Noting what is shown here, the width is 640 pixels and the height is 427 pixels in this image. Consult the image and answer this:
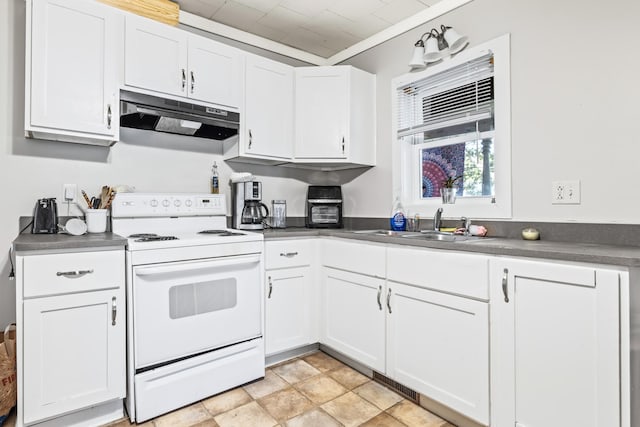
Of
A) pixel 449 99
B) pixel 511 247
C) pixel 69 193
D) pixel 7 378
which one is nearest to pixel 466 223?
pixel 511 247

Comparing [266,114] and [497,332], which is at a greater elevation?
[266,114]

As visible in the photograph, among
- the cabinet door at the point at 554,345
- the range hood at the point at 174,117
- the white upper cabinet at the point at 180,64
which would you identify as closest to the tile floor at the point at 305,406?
the cabinet door at the point at 554,345

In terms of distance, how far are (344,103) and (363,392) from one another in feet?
6.70

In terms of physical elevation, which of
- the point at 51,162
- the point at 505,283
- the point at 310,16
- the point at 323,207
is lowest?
the point at 505,283

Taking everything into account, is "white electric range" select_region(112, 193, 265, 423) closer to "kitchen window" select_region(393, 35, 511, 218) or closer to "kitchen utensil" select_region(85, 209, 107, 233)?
"kitchen utensil" select_region(85, 209, 107, 233)

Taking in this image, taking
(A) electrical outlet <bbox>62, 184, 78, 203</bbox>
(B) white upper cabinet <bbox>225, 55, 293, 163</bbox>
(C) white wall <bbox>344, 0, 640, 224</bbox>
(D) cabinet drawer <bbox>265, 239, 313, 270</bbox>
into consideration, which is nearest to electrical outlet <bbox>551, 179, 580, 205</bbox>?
(C) white wall <bbox>344, 0, 640, 224</bbox>

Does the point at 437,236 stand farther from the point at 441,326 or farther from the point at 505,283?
the point at 505,283

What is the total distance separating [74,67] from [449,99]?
230cm

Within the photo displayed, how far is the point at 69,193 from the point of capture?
2.12 meters

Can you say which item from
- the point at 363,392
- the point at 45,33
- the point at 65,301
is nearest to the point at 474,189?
the point at 363,392

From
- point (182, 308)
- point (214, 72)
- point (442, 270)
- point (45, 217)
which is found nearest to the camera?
point (442, 270)

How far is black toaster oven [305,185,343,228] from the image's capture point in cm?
300

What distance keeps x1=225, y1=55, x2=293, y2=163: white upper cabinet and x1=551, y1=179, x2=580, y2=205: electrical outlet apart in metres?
1.79

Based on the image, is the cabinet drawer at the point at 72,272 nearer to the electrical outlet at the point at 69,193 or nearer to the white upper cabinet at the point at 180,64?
the electrical outlet at the point at 69,193
